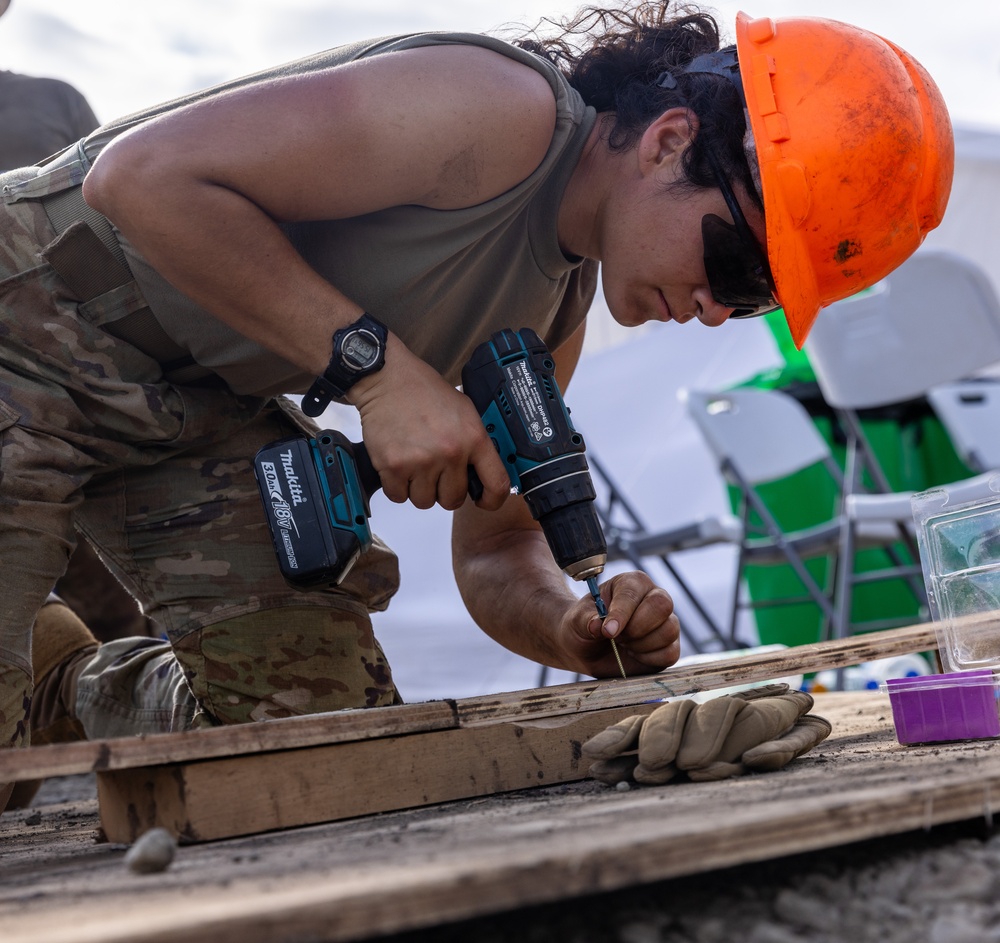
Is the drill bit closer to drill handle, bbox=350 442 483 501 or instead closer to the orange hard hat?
drill handle, bbox=350 442 483 501

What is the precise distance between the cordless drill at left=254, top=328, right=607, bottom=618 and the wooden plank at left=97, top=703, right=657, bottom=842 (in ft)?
1.16

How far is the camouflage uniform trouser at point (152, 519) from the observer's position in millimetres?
1865

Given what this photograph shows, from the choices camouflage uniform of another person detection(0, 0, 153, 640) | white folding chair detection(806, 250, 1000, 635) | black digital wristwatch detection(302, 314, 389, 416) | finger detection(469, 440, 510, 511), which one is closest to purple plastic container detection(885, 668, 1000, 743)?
finger detection(469, 440, 510, 511)

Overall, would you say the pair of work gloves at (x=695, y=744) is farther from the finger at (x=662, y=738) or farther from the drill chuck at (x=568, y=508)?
the drill chuck at (x=568, y=508)

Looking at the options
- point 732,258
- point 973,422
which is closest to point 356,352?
point 732,258

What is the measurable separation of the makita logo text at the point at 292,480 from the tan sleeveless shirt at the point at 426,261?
25 centimetres

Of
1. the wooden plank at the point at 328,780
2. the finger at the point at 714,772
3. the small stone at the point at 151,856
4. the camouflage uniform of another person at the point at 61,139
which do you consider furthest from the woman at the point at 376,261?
the camouflage uniform of another person at the point at 61,139

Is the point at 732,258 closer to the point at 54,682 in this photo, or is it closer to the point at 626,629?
the point at 626,629

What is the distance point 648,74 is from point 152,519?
4.06 feet

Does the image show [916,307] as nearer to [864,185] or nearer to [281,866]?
[864,185]

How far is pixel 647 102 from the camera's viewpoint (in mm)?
1843

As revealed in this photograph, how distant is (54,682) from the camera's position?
2.53m

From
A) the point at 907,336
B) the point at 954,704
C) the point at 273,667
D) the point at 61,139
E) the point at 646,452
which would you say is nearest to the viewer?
the point at 954,704

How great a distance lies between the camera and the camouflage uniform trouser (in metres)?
1.87
